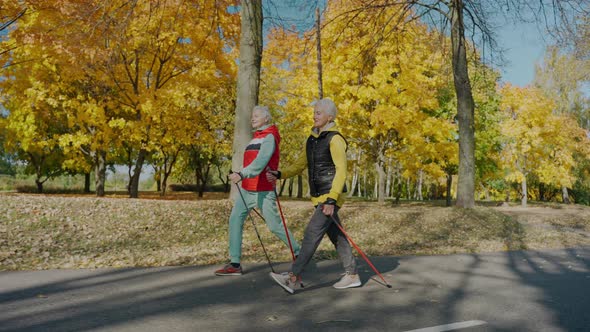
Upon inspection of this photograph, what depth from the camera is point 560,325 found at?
384cm

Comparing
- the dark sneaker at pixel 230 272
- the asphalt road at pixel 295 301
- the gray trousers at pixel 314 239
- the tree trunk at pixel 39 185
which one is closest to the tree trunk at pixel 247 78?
the asphalt road at pixel 295 301

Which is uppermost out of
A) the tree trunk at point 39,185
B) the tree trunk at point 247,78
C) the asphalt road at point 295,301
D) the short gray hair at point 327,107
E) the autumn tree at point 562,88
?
the autumn tree at point 562,88

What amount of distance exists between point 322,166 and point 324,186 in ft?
0.71

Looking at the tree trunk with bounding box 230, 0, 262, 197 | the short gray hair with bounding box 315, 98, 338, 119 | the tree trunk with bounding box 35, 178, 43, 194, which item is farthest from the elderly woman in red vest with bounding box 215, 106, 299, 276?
the tree trunk with bounding box 35, 178, 43, 194

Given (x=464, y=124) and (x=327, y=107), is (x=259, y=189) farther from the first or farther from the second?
(x=464, y=124)

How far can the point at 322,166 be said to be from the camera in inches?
195

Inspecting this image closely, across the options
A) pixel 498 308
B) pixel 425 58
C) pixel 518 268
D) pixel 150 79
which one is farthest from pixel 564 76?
pixel 498 308

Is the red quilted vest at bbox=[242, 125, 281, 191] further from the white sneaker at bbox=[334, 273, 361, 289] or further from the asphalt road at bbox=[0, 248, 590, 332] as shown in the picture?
the white sneaker at bbox=[334, 273, 361, 289]

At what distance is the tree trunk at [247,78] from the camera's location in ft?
37.2

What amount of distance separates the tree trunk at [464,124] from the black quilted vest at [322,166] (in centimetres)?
1030

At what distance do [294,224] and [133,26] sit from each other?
9.42 m

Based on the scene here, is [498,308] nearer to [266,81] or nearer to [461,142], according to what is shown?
[461,142]

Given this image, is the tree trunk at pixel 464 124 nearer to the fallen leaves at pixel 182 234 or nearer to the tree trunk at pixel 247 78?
the fallen leaves at pixel 182 234

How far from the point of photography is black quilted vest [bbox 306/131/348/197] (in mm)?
4914
